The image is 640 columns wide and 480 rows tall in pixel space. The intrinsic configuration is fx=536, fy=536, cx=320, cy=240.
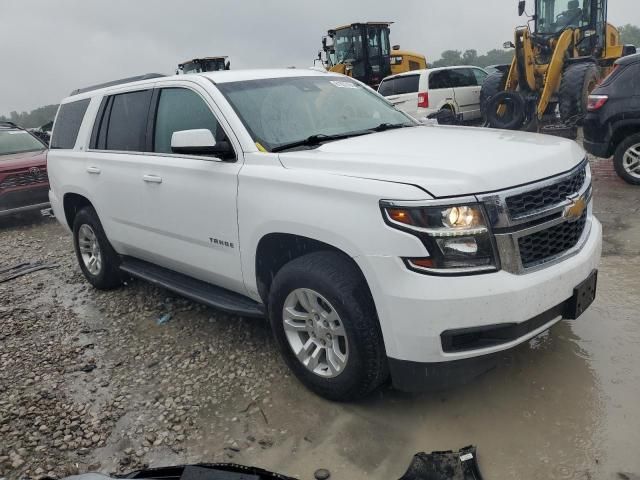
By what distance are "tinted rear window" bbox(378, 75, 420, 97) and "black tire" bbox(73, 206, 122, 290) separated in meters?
8.95

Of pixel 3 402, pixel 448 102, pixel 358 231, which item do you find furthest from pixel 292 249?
pixel 448 102

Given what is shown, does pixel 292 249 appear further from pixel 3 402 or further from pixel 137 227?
pixel 3 402

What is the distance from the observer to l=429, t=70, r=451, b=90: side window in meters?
12.5

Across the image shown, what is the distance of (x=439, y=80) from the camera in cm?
1261

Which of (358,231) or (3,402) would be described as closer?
(358,231)

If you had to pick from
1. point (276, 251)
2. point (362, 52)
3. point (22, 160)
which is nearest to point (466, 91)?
point (362, 52)

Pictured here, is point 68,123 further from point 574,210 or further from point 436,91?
point 436,91

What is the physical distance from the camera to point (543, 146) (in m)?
2.88

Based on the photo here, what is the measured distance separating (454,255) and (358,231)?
→ 45cm

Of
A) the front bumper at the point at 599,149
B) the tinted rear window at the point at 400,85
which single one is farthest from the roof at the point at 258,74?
the tinted rear window at the point at 400,85

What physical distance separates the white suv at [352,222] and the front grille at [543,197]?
0.01 metres

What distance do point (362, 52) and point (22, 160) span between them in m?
11.3

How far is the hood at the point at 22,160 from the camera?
347 inches

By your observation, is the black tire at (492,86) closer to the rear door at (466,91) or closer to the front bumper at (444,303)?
the rear door at (466,91)
